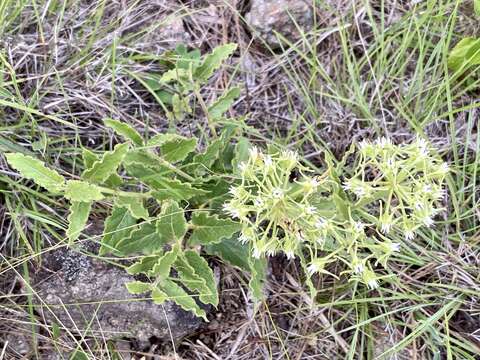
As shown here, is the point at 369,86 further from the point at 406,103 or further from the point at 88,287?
the point at 88,287

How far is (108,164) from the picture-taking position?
77.9 inches

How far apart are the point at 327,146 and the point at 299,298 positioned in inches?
26.3

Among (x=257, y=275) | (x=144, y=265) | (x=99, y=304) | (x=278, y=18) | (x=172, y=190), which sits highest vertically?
(x=278, y=18)

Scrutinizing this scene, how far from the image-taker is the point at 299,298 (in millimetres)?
2566

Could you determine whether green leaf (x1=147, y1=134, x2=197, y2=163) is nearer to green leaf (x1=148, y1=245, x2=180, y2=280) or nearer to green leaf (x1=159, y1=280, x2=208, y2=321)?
green leaf (x1=148, y1=245, x2=180, y2=280)

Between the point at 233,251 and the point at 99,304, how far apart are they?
0.59 metres

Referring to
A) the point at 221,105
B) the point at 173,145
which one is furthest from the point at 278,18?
the point at 173,145

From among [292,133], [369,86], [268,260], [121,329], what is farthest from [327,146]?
[121,329]

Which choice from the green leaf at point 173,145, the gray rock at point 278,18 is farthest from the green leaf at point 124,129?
the gray rock at point 278,18

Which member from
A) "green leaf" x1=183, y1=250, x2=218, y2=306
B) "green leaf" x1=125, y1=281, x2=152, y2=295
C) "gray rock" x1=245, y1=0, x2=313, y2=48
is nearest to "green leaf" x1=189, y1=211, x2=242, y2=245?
"green leaf" x1=183, y1=250, x2=218, y2=306

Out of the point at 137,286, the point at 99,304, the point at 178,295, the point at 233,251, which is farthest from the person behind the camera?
the point at 99,304

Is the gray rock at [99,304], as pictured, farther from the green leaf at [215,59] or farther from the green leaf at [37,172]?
the green leaf at [215,59]

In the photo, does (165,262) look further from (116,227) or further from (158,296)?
(116,227)

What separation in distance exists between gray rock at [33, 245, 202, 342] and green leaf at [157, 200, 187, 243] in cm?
41
